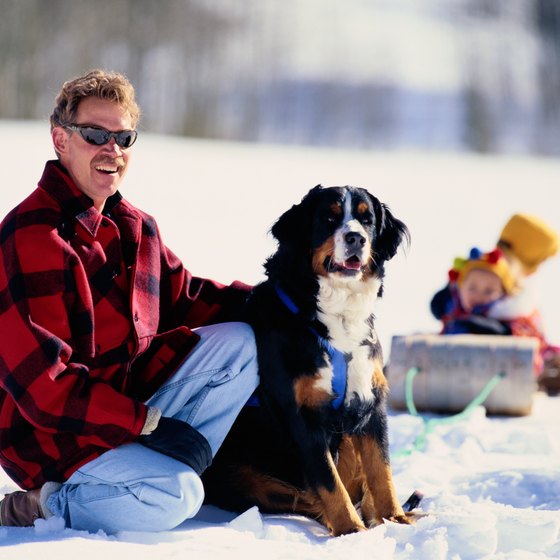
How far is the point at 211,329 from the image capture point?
10.5 ft

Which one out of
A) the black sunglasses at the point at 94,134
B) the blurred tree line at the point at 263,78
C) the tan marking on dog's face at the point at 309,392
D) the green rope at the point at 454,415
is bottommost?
the green rope at the point at 454,415

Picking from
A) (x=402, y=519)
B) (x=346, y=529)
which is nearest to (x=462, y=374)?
(x=402, y=519)

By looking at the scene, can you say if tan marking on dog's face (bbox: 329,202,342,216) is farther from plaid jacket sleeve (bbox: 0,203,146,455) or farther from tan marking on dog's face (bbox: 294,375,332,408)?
plaid jacket sleeve (bbox: 0,203,146,455)

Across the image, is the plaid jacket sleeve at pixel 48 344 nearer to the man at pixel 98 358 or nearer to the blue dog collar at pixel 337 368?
the man at pixel 98 358

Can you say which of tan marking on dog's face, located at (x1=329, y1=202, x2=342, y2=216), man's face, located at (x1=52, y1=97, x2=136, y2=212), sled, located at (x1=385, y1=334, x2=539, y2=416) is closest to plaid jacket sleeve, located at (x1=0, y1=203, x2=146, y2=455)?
man's face, located at (x1=52, y1=97, x2=136, y2=212)

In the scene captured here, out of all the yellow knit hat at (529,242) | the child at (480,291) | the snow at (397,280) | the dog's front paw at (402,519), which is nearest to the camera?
the snow at (397,280)

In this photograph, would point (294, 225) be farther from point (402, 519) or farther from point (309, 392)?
point (402, 519)

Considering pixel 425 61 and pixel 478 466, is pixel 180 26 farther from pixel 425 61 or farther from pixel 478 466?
pixel 478 466

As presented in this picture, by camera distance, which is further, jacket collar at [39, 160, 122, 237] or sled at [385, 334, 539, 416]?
sled at [385, 334, 539, 416]

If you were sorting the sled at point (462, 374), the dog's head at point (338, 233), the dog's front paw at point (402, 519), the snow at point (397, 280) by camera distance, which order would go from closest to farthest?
the snow at point (397, 280) → the dog's front paw at point (402, 519) → the dog's head at point (338, 233) → the sled at point (462, 374)

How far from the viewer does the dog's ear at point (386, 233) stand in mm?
3291

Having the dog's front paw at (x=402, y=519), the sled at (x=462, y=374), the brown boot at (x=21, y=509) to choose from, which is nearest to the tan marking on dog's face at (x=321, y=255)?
the dog's front paw at (x=402, y=519)

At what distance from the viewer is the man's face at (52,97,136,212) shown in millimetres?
2902

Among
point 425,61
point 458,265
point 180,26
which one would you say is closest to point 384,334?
point 458,265
